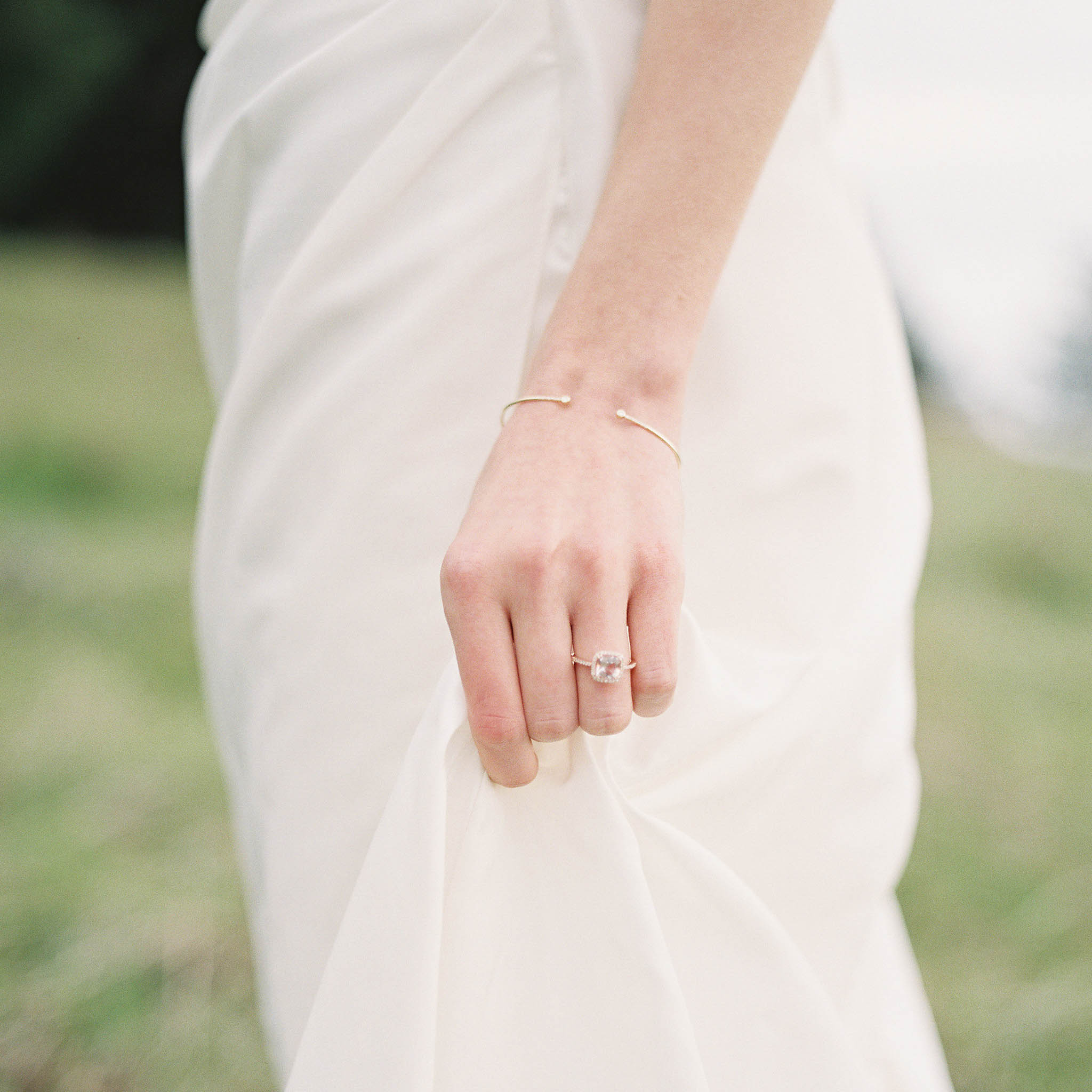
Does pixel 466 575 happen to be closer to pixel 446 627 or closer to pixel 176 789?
pixel 446 627

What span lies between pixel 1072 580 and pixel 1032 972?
161 inches

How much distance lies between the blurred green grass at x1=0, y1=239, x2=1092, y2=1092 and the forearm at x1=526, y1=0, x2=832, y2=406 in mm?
1705

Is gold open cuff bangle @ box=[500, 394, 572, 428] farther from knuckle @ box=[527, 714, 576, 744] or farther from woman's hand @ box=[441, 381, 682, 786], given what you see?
knuckle @ box=[527, 714, 576, 744]

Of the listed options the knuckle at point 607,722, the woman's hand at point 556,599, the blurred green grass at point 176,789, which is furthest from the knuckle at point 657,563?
the blurred green grass at point 176,789

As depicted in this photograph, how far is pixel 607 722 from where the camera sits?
2.65 ft

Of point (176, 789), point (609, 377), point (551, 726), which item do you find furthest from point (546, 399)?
point (176, 789)

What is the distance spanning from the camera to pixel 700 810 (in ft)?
3.14

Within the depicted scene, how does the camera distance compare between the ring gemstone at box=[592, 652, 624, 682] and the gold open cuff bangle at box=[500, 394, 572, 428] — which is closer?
the ring gemstone at box=[592, 652, 624, 682]

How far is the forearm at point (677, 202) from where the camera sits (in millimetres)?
925

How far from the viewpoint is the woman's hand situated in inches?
31.3

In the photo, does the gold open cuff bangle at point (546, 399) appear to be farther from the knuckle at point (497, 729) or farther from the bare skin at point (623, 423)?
the knuckle at point (497, 729)

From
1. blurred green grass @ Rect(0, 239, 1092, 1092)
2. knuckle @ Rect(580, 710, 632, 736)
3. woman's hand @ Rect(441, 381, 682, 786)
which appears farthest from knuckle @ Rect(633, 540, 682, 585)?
blurred green grass @ Rect(0, 239, 1092, 1092)

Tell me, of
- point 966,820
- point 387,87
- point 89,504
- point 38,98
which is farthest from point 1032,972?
point 38,98

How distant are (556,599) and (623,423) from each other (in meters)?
0.18
